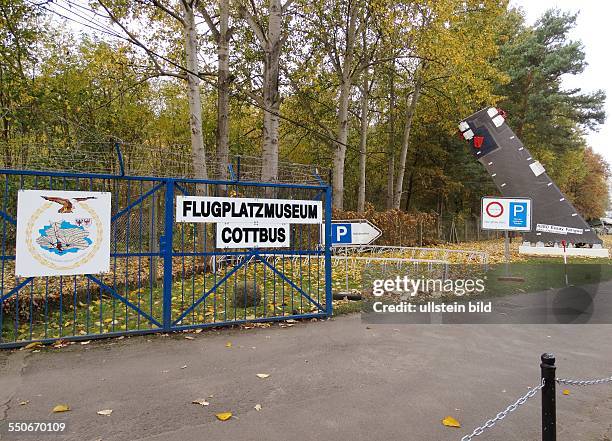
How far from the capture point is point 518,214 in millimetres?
14023

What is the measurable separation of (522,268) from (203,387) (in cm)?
1338

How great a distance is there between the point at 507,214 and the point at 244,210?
9853 millimetres

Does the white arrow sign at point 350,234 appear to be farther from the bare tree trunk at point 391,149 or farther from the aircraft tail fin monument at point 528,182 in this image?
the bare tree trunk at point 391,149

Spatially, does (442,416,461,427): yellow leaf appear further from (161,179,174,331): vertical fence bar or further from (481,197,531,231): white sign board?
(481,197,531,231): white sign board

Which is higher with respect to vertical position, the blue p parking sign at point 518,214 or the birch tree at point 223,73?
the birch tree at point 223,73

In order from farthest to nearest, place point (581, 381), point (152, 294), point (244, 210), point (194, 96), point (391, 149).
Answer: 1. point (391, 149)
2. point (194, 96)
3. point (152, 294)
4. point (244, 210)
5. point (581, 381)

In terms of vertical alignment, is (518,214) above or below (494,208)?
below

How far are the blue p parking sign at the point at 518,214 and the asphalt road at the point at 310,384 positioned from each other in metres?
7.10

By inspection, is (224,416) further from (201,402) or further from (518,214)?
(518,214)

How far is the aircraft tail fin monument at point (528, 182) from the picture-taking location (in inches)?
758

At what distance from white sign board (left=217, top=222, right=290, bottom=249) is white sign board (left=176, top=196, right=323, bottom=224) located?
3.2 inches

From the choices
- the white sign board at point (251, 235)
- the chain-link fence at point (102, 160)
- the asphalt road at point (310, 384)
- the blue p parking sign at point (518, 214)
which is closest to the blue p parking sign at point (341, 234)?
the chain-link fence at point (102, 160)

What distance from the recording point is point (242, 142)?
29938 millimetres

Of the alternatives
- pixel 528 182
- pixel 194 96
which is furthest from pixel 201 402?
pixel 528 182
